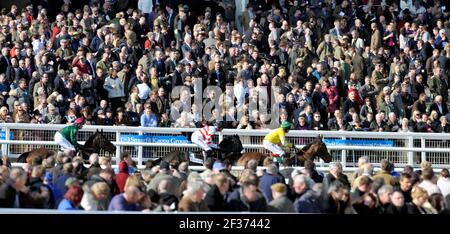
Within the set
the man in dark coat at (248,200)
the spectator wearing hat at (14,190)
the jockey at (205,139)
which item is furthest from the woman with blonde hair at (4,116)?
the man in dark coat at (248,200)

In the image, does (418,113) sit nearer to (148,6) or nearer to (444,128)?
(444,128)

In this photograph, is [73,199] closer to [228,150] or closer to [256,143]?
[228,150]

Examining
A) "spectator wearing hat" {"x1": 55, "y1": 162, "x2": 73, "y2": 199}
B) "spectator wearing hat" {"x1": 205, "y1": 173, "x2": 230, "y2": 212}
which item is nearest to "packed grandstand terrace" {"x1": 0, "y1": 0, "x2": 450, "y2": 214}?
"spectator wearing hat" {"x1": 55, "y1": 162, "x2": 73, "y2": 199}

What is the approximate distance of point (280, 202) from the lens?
15.3 meters

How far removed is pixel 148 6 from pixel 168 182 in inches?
529

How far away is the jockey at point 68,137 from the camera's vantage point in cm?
2236

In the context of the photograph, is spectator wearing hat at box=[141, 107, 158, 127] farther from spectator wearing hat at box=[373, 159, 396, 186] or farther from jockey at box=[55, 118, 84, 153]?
spectator wearing hat at box=[373, 159, 396, 186]

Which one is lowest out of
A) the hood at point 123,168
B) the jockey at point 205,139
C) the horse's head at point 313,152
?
the hood at point 123,168

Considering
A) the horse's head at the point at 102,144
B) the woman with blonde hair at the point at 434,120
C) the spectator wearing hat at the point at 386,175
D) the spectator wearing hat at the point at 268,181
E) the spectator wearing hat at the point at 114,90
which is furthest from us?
the spectator wearing hat at the point at 114,90

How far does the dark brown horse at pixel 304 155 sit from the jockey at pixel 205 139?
52cm

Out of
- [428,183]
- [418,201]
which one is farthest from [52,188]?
[428,183]

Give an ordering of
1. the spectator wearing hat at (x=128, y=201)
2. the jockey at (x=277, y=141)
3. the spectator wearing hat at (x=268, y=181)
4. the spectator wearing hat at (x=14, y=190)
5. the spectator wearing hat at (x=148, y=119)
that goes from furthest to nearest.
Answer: the spectator wearing hat at (x=148, y=119)
the jockey at (x=277, y=141)
the spectator wearing hat at (x=268, y=181)
the spectator wearing hat at (x=14, y=190)
the spectator wearing hat at (x=128, y=201)

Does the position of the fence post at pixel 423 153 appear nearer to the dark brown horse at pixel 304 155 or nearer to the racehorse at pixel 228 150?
the dark brown horse at pixel 304 155
